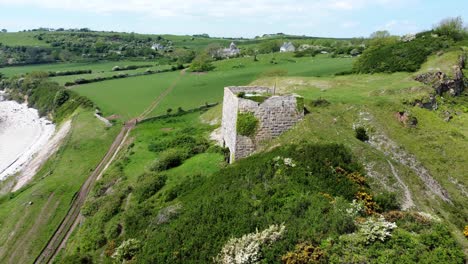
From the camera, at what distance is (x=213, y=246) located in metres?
20.5

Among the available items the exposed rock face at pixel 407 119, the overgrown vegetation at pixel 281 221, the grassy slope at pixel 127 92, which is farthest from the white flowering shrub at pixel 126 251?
the grassy slope at pixel 127 92

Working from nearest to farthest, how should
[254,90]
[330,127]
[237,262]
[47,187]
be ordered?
[237,262]
[330,127]
[254,90]
[47,187]

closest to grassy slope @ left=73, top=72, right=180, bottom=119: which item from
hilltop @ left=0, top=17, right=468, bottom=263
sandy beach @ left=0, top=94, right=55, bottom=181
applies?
hilltop @ left=0, top=17, right=468, bottom=263

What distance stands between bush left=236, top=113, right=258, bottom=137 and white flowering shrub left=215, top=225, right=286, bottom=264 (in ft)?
44.2

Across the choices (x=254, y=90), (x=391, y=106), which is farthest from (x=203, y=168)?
(x=391, y=106)

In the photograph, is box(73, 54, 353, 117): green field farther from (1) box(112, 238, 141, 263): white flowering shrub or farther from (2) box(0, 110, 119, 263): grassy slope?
(1) box(112, 238, 141, 263): white flowering shrub

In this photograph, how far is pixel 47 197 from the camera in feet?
131

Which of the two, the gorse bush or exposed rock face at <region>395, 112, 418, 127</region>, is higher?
the gorse bush

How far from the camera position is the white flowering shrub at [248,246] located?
18156 millimetres

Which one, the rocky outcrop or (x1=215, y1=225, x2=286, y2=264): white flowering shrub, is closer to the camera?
(x1=215, y1=225, x2=286, y2=264): white flowering shrub

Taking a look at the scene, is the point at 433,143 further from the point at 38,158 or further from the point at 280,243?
the point at 38,158

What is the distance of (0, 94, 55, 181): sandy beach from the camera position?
58.3 metres

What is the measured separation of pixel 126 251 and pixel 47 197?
837 inches

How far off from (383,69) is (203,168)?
38605 mm
